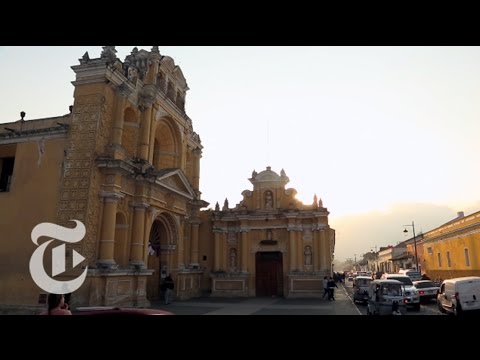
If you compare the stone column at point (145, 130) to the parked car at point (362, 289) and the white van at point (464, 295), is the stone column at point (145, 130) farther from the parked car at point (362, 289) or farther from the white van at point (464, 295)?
the white van at point (464, 295)

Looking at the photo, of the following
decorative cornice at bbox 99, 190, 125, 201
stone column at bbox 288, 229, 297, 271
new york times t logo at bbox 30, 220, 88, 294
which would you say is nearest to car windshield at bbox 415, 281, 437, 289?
stone column at bbox 288, 229, 297, 271

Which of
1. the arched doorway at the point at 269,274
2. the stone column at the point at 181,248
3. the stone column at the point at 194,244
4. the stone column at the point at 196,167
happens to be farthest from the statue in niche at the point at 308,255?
the stone column at the point at 196,167

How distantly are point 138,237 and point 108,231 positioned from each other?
2629mm

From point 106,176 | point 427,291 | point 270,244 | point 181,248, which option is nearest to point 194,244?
point 181,248

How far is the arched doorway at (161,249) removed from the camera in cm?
2372

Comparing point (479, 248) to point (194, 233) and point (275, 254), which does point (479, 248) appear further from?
point (194, 233)

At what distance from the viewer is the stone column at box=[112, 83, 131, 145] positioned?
1891 centimetres

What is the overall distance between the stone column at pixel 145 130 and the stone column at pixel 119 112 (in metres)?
2.08

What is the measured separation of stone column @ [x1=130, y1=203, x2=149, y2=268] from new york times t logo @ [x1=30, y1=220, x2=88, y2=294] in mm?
3468
